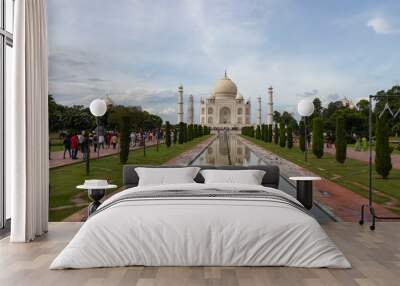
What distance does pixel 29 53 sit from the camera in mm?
3568

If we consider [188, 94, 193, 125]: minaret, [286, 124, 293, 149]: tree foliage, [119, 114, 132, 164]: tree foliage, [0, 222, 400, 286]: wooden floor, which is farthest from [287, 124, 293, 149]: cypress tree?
[0, 222, 400, 286]: wooden floor

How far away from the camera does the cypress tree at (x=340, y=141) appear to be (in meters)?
8.08

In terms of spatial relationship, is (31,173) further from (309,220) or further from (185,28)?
(185,28)

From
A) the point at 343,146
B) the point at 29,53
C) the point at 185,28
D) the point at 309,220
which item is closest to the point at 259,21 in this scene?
the point at 185,28

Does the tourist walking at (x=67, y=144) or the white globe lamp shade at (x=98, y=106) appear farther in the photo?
the tourist walking at (x=67, y=144)

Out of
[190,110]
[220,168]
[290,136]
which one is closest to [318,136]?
[290,136]

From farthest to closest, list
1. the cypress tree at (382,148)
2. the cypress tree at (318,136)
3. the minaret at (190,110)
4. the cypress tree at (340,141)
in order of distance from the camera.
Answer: the cypress tree at (318,136) < the cypress tree at (340,141) < the minaret at (190,110) < the cypress tree at (382,148)

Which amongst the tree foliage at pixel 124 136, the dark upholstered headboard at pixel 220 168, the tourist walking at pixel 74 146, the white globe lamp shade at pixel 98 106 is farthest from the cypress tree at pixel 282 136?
the dark upholstered headboard at pixel 220 168

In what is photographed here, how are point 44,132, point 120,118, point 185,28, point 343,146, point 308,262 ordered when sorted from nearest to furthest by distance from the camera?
1. point 308,262
2. point 44,132
3. point 185,28
4. point 120,118
5. point 343,146

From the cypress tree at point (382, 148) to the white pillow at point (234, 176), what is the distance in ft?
10.3

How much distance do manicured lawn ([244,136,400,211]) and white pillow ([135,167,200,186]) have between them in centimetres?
251

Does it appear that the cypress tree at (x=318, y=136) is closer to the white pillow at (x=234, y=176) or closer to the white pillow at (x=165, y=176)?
the white pillow at (x=234, y=176)

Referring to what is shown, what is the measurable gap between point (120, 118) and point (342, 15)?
363 cm

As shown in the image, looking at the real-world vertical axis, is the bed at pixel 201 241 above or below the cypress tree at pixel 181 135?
below
